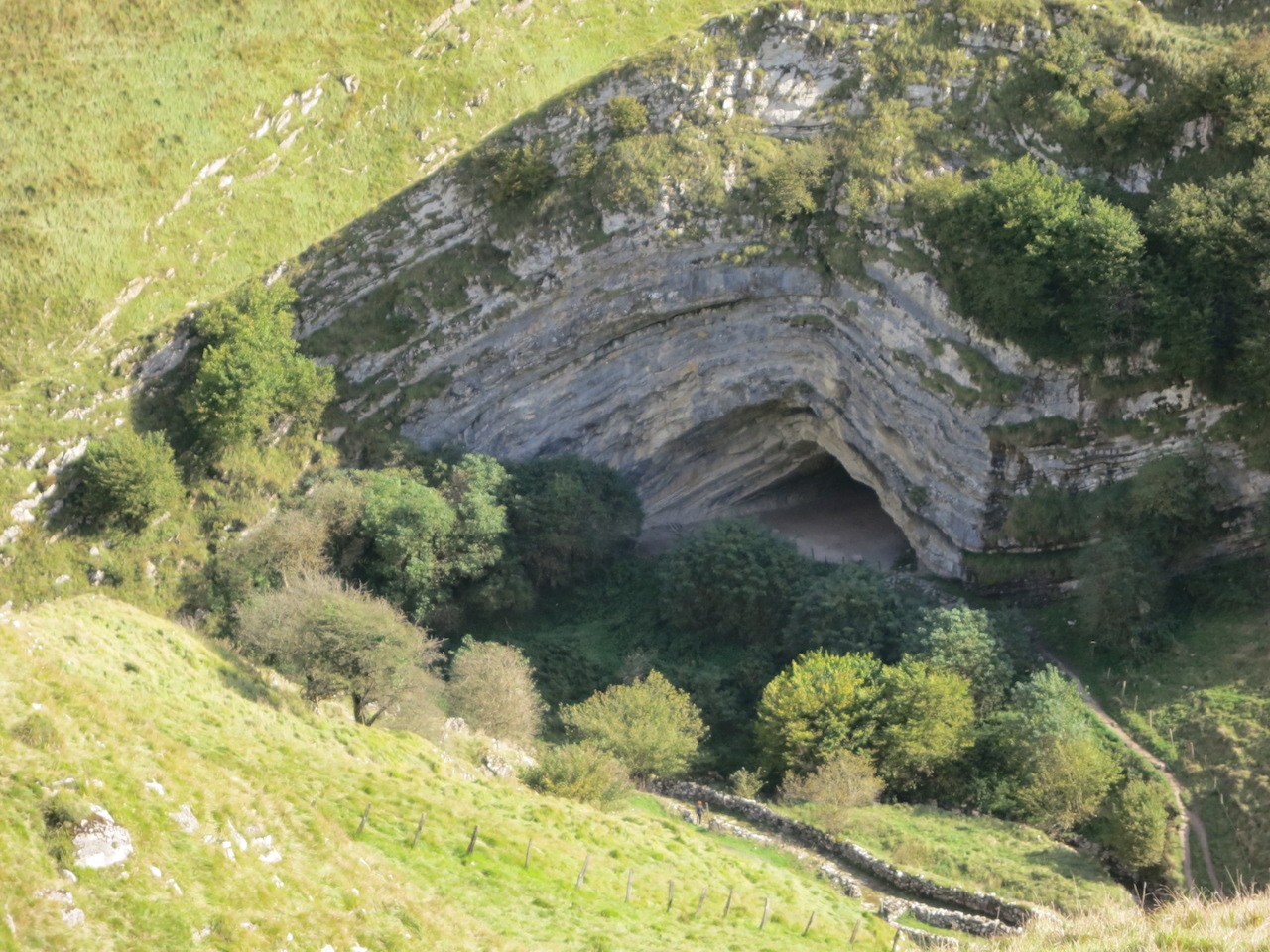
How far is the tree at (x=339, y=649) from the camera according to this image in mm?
34844

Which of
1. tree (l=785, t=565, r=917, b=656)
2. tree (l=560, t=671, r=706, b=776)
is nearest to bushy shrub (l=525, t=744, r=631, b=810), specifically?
tree (l=560, t=671, r=706, b=776)

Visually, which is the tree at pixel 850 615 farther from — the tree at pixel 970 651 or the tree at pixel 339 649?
the tree at pixel 339 649

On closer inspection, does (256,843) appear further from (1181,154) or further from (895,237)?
(1181,154)

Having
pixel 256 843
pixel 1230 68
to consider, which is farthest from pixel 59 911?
pixel 1230 68

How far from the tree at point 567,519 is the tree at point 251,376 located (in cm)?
729

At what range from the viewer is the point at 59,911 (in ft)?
60.7

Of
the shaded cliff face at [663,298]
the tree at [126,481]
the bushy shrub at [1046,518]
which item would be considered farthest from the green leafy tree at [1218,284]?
the tree at [126,481]

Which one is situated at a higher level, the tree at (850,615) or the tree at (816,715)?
the tree at (850,615)

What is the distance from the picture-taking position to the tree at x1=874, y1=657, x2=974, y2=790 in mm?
36219

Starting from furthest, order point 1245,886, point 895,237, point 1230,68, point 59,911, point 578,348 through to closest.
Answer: point 578,348 < point 895,237 < point 1230,68 < point 1245,886 < point 59,911

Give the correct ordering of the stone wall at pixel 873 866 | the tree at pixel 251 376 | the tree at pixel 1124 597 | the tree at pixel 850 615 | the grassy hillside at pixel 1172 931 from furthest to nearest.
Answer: the tree at pixel 251 376 < the tree at pixel 850 615 < the tree at pixel 1124 597 < the stone wall at pixel 873 866 < the grassy hillside at pixel 1172 931

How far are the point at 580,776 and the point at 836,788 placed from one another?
6.36 meters

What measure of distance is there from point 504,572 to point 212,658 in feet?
42.5

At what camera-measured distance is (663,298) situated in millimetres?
47094
